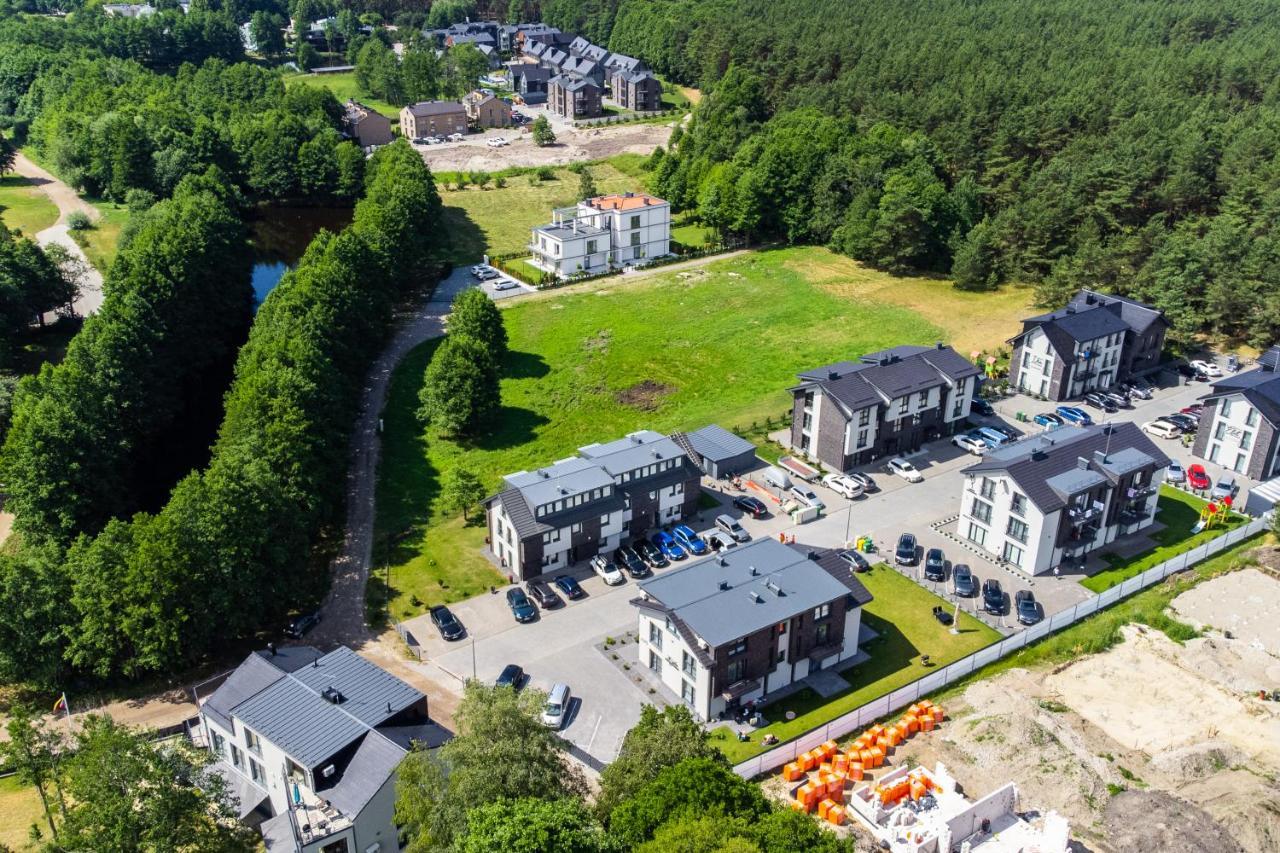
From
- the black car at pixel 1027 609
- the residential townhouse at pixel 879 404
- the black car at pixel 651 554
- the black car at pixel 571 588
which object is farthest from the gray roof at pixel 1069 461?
the black car at pixel 571 588

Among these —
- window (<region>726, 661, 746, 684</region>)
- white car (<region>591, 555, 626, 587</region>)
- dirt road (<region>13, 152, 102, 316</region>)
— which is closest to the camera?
window (<region>726, 661, 746, 684</region>)

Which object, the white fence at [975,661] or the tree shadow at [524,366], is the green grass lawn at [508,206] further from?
the white fence at [975,661]

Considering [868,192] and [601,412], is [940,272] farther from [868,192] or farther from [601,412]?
[601,412]

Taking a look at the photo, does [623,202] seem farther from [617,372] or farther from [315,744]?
[315,744]

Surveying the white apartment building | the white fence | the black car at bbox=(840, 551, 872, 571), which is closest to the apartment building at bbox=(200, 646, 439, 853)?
the white fence

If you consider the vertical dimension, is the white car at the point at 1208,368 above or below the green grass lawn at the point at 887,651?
above

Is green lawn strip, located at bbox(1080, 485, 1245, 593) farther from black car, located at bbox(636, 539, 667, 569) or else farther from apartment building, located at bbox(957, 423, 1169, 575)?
black car, located at bbox(636, 539, 667, 569)

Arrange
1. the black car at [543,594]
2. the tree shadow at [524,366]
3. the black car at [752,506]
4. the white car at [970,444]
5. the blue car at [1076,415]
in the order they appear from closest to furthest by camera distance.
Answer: the black car at [543,594] < the black car at [752,506] < the white car at [970,444] < the blue car at [1076,415] < the tree shadow at [524,366]
